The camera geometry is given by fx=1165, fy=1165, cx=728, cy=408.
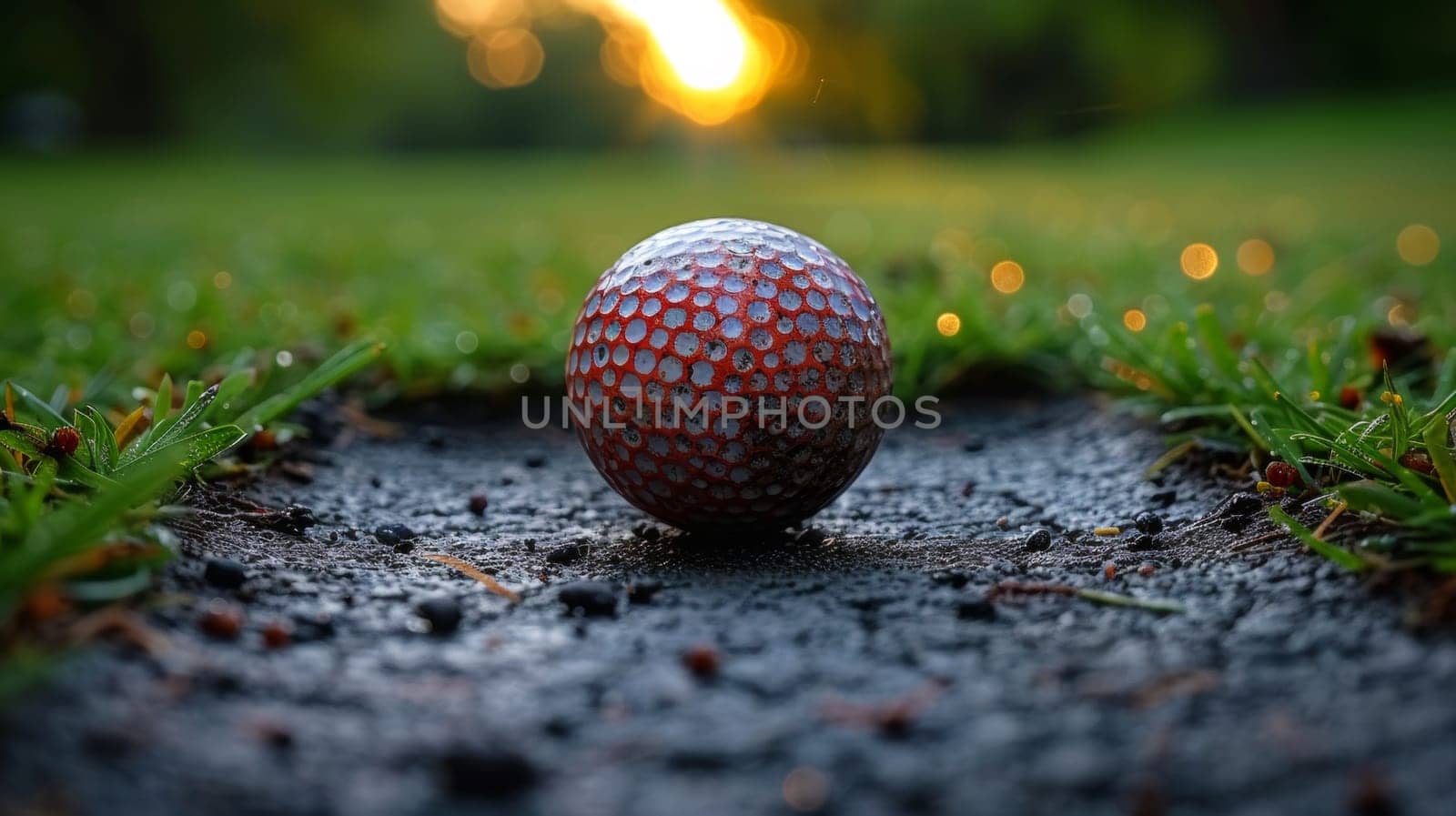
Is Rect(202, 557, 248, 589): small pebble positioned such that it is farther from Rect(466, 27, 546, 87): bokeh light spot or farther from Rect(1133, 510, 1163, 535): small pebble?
Rect(466, 27, 546, 87): bokeh light spot

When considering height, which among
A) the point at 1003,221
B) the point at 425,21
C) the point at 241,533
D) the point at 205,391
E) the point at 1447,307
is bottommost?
the point at 241,533

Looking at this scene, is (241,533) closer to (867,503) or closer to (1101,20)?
(867,503)

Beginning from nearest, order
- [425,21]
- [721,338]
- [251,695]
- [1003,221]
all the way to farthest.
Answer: [251,695], [721,338], [1003,221], [425,21]

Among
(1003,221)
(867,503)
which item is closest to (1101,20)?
(1003,221)

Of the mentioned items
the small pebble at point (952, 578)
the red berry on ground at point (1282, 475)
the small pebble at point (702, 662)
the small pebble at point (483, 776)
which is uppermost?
the red berry on ground at point (1282, 475)

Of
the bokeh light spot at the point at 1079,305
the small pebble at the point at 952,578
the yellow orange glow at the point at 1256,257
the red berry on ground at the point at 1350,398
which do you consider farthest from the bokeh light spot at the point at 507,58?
the small pebble at the point at 952,578

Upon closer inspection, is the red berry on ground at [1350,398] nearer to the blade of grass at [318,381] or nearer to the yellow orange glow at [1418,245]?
the blade of grass at [318,381]
